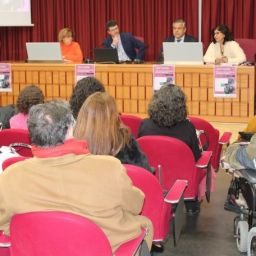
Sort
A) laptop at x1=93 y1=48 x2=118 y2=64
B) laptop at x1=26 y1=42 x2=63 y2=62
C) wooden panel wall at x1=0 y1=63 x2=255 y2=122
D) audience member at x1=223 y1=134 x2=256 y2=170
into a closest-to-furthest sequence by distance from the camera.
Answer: audience member at x1=223 y1=134 x2=256 y2=170 → wooden panel wall at x1=0 y1=63 x2=255 y2=122 → laptop at x1=93 y1=48 x2=118 y2=64 → laptop at x1=26 y1=42 x2=63 y2=62

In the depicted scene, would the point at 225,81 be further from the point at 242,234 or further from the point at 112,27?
the point at 242,234

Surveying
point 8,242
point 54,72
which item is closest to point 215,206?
point 8,242

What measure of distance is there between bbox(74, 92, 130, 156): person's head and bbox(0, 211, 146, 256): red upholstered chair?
78 centimetres

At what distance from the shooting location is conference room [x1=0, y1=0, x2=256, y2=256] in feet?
6.66

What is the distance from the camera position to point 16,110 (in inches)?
167

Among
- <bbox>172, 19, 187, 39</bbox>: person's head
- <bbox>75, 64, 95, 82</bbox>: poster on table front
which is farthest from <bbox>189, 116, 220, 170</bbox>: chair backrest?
<bbox>172, 19, 187, 39</bbox>: person's head

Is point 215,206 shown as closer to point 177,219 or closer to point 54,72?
point 177,219

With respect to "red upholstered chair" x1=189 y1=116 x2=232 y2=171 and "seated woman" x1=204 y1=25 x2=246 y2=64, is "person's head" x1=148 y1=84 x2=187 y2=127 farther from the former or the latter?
"seated woman" x1=204 y1=25 x2=246 y2=64

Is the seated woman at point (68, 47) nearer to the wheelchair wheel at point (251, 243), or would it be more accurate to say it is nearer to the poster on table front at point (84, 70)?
the poster on table front at point (84, 70)

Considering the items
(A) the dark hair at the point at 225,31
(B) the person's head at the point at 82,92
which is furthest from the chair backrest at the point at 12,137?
(A) the dark hair at the point at 225,31

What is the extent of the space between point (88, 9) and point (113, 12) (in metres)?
0.44

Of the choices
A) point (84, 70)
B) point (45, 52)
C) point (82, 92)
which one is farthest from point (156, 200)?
point (45, 52)

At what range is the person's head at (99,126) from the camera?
2.73 m

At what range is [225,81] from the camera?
6.58 m
